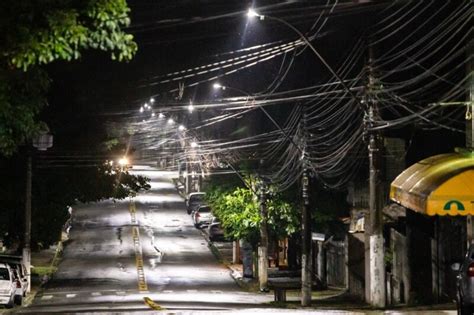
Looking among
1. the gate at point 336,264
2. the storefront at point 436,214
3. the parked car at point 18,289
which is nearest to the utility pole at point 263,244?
the gate at point 336,264

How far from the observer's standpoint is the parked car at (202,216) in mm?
67750

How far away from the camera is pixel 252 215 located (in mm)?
43969

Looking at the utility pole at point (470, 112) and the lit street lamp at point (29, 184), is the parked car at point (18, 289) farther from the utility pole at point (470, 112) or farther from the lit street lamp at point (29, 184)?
the utility pole at point (470, 112)

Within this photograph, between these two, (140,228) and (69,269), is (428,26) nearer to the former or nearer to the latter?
(69,269)

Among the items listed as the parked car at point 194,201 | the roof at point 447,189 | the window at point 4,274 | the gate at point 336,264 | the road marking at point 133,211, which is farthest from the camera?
the parked car at point 194,201

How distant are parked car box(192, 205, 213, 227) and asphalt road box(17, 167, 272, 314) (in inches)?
34.2

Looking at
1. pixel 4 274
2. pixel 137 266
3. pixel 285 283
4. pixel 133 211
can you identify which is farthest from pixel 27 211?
pixel 133 211

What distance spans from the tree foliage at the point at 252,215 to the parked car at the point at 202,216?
67.6ft

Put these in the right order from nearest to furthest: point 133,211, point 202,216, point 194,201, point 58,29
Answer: point 58,29
point 202,216
point 194,201
point 133,211

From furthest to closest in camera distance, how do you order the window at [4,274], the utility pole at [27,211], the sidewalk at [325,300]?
the utility pole at [27,211]
the window at [4,274]
the sidewalk at [325,300]

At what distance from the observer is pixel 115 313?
25938mm

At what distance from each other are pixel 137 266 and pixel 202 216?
16579mm

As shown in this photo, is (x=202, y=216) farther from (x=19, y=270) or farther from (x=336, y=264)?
(x=19, y=270)

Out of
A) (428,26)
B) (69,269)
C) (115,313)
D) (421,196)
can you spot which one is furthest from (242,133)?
(421,196)
